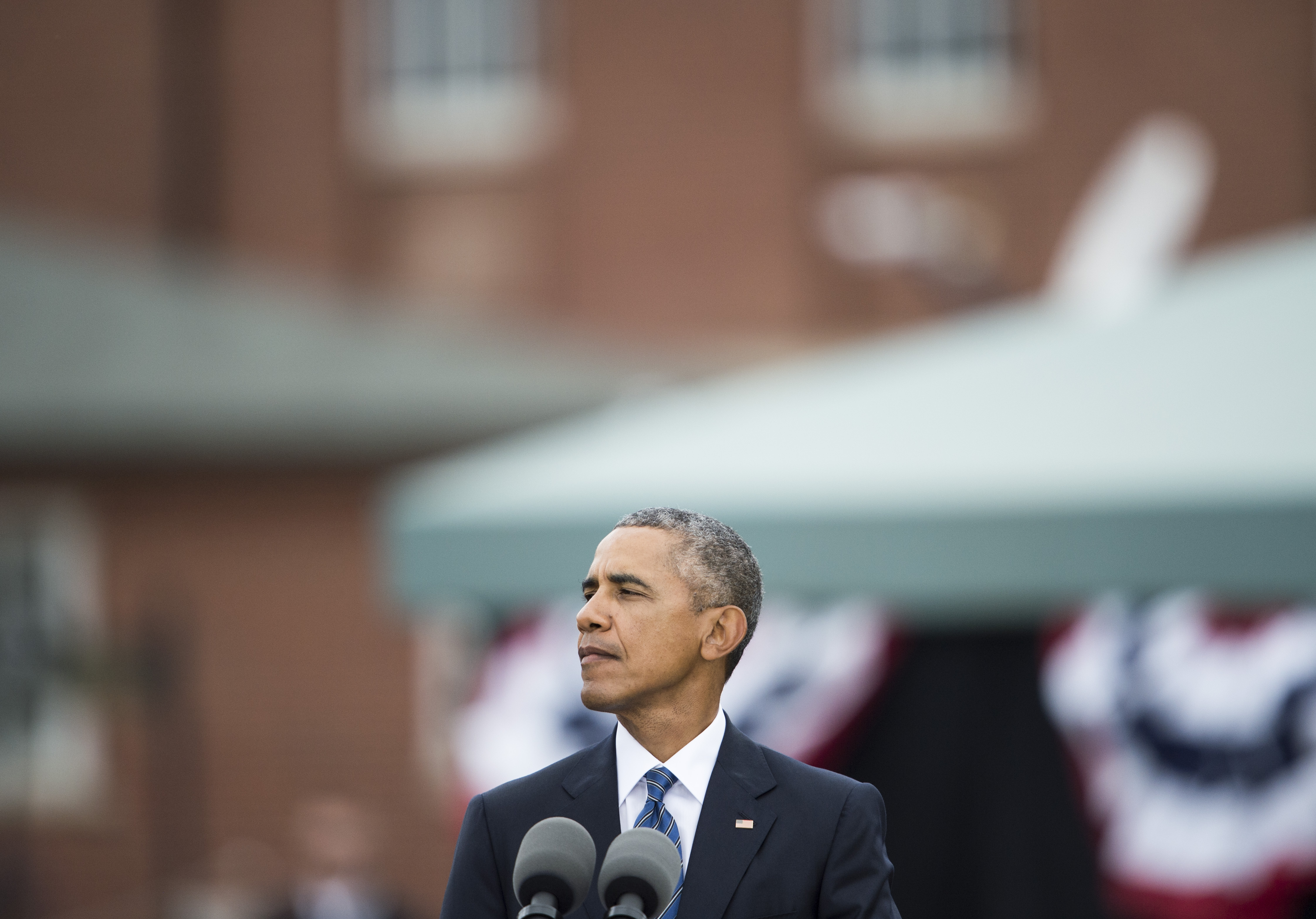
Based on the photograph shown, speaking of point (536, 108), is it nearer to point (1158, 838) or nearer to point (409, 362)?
point (409, 362)

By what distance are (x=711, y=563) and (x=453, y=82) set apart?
11.5 meters

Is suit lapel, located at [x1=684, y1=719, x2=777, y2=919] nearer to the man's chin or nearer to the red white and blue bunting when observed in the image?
the man's chin

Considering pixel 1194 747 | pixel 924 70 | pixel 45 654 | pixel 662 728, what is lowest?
pixel 45 654

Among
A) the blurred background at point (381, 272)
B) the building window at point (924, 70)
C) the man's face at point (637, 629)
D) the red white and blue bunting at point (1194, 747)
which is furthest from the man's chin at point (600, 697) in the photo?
the building window at point (924, 70)

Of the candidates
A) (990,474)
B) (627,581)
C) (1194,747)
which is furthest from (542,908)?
(1194,747)

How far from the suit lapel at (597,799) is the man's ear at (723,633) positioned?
0.16 m

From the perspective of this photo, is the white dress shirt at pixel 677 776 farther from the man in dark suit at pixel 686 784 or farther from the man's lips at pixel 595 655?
the man's lips at pixel 595 655

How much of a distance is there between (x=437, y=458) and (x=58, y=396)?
266 centimetres

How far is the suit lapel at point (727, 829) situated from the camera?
1783 millimetres

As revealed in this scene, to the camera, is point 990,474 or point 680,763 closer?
point 680,763

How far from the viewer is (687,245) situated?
1216 cm

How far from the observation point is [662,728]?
6.23 ft

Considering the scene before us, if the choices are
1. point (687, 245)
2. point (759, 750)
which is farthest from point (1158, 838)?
point (687, 245)

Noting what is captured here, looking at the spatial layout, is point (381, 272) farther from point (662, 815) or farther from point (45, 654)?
point (662, 815)
